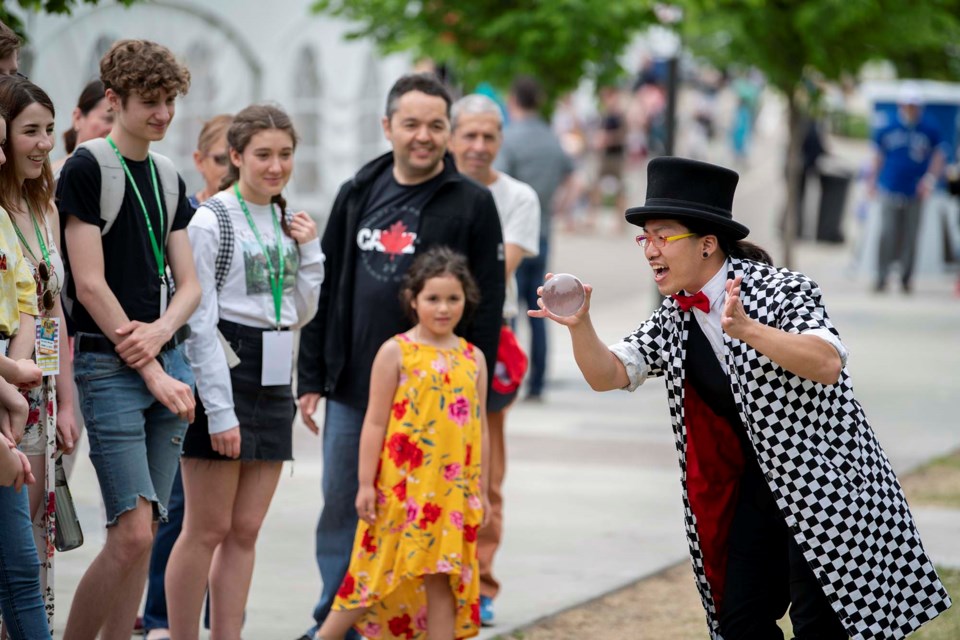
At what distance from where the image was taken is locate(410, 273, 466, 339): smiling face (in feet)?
16.7

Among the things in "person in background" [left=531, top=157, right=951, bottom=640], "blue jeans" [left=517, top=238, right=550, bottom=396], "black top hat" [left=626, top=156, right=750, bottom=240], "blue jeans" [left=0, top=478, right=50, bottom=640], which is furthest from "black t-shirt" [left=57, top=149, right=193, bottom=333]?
"blue jeans" [left=517, top=238, right=550, bottom=396]

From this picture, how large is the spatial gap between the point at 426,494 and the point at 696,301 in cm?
135

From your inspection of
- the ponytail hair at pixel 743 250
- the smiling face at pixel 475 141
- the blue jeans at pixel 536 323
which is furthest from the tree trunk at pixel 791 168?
the ponytail hair at pixel 743 250

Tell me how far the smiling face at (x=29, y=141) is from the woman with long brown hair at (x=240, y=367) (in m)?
0.77

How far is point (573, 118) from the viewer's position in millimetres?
29516

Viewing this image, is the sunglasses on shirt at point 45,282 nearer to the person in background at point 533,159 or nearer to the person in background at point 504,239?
the person in background at point 504,239

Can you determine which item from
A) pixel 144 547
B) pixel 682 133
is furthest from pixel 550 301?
pixel 682 133

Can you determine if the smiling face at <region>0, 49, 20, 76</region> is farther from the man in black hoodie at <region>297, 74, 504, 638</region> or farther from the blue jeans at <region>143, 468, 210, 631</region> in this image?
the blue jeans at <region>143, 468, 210, 631</region>

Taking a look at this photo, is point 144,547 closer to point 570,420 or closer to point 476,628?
point 476,628

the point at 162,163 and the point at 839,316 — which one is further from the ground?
the point at 162,163

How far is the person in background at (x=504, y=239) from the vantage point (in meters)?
6.05

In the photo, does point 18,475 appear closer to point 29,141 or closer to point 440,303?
point 29,141

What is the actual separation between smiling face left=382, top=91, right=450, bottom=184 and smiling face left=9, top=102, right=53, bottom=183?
152 centimetres

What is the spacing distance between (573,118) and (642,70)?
521 centimetres
